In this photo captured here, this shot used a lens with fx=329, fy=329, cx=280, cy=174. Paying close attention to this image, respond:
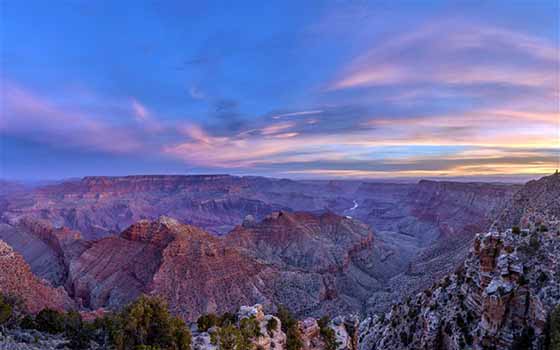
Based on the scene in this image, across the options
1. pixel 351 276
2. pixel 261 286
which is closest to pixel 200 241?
pixel 261 286

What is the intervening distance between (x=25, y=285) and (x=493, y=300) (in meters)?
60.3

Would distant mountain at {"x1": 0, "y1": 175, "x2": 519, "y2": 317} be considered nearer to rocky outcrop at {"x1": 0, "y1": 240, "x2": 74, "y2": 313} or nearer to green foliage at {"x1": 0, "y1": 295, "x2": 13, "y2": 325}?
rocky outcrop at {"x1": 0, "y1": 240, "x2": 74, "y2": 313}

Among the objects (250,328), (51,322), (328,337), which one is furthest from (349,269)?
(51,322)

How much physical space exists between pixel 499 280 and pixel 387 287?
61562mm

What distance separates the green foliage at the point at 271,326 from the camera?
26.2 meters

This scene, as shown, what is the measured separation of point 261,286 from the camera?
69.1m

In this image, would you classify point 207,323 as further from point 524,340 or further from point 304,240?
point 304,240

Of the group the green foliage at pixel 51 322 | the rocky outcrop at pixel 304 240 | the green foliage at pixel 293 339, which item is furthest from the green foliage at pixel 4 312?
the rocky outcrop at pixel 304 240

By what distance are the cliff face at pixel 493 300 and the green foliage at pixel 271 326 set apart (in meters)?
12.2

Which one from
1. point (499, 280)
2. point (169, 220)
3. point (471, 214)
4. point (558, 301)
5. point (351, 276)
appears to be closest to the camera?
point (558, 301)

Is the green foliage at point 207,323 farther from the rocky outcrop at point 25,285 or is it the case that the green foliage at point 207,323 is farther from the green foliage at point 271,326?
the rocky outcrop at point 25,285

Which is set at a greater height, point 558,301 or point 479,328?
point 558,301

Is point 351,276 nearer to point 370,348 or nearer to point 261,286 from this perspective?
point 261,286

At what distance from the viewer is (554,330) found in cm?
1967
